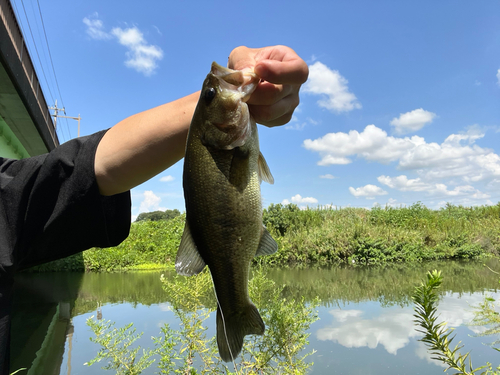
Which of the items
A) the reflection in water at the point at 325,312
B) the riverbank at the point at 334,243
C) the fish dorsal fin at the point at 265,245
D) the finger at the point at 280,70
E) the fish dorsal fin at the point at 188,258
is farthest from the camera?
the riverbank at the point at 334,243

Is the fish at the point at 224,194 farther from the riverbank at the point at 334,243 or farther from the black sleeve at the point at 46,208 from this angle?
the riverbank at the point at 334,243

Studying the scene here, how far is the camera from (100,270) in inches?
559

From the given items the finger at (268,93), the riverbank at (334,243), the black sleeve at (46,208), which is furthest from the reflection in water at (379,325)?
the riverbank at (334,243)

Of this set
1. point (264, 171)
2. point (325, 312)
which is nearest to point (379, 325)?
point (325, 312)

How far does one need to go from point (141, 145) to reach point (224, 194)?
1.43 feet

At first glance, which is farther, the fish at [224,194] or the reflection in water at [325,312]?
the reflection in water at [325,312]

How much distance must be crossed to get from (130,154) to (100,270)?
1466 centimetres

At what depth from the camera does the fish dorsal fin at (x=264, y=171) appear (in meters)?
1.50

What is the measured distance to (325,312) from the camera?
21.9ft

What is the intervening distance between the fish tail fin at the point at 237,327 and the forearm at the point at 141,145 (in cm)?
72

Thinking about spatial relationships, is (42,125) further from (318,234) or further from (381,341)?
(318,234)

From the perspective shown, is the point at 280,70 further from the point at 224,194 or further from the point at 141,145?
the point at 141,145

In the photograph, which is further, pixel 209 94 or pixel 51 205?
pixel 51 205

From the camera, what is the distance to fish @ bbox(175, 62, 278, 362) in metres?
1.29
